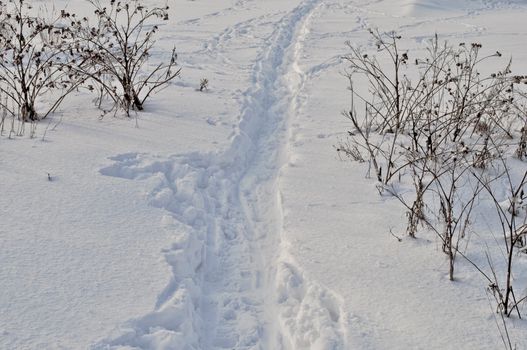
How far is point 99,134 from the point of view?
477cm

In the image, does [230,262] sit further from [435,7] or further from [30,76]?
[435,7]

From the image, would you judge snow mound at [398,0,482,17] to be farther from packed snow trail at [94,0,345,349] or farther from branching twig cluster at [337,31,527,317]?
packed snow trail at [94,0,345,349]

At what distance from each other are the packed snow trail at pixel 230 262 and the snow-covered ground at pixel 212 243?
0.4 inches

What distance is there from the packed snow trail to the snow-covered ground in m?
0.01

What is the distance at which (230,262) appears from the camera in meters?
3.48

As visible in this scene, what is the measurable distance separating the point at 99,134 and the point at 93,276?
2.13m

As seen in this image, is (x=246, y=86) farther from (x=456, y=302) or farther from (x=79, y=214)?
(x=456, y=302)

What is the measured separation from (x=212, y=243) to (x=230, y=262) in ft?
0.76

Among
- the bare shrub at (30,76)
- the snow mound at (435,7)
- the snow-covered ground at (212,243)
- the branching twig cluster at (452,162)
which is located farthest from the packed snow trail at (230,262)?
the snow mound at (435,7)

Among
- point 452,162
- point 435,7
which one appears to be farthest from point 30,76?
point 435,7

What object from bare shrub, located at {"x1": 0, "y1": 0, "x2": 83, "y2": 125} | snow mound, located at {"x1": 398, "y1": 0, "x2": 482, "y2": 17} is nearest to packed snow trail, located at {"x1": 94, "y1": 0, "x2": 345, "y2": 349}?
bare shrub, located at {"x1": 0, "y1": 0, "x2": 83, "y2": 125}

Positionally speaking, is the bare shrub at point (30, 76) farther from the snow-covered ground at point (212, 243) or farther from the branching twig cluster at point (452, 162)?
the branching twig cluster at point (452, 162)

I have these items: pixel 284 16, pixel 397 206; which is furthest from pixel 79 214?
pixel 284 16

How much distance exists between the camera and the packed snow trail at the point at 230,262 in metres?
2.72
